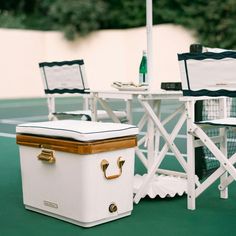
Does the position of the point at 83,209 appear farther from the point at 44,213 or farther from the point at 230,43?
the point at 230,43

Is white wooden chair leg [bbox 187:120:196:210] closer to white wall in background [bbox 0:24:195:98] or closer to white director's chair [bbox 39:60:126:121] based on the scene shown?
white director's chair [bbox 39:60:126:121]

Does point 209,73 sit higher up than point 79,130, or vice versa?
point 209,73

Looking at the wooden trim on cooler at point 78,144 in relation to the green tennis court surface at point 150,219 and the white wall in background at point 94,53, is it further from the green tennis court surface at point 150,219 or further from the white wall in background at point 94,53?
the white wall in background at point 94,53

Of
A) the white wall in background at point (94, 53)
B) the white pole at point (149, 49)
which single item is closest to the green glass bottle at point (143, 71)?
the white pole at point (149, 49)

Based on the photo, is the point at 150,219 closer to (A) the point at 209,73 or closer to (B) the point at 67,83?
(A) the point at 209,73

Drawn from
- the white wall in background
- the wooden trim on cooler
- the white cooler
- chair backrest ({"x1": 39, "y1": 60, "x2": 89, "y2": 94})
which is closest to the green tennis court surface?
the white cooler

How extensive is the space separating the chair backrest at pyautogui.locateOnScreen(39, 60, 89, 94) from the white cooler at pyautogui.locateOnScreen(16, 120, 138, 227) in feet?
3.96

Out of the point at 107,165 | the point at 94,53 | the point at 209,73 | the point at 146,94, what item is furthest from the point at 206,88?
the point at 94,53

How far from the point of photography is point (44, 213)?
2906 mm

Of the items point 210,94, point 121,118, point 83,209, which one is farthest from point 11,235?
point 121,118

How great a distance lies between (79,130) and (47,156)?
0.28 meters

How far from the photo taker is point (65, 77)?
4234 millimetres

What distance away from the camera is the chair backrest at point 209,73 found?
2.67m

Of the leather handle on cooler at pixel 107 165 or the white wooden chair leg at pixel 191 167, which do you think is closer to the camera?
the leather handle on cooler at pixel 107 165
